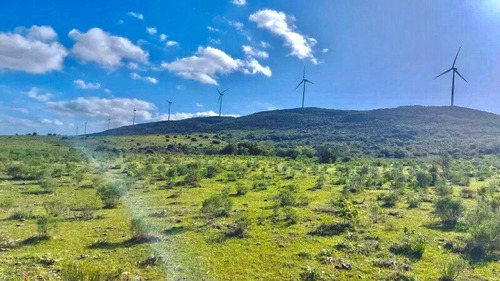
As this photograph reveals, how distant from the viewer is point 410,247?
1634cm

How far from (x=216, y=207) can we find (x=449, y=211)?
46.2 ft

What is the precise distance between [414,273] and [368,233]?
16.8 feet

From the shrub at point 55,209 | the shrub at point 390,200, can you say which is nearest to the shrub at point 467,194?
the shrub at point 390,200

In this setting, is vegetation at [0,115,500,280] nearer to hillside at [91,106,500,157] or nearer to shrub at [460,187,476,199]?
shrub at [460,187,476,199]

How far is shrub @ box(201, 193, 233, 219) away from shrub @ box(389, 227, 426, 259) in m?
10.2

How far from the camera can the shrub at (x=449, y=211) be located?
2173 centimetres

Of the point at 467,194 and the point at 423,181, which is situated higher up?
the point at 423,181

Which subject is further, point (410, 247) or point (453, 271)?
point (410, 247)

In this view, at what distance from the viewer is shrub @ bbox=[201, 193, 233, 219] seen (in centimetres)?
2242

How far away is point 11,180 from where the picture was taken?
117ft

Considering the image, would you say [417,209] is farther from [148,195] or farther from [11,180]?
[11,180]

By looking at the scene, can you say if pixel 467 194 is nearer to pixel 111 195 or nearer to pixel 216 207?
pixel 216 207

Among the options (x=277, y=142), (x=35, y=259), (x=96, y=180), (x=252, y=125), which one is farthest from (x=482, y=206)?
(x=252, y=125)

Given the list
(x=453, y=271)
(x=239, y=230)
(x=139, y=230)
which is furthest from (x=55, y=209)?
(x=453, y=271)
